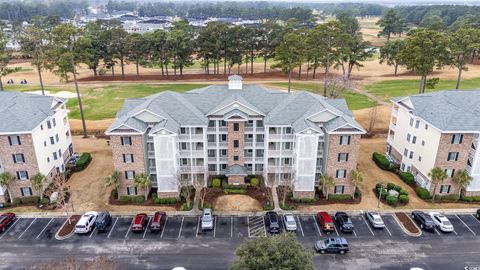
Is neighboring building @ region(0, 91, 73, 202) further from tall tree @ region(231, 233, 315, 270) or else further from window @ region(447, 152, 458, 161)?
window @ region(447, 152, 458, 161)

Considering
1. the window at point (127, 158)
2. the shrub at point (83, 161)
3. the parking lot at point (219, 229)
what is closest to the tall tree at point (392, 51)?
the parking lot at point (219, 229)

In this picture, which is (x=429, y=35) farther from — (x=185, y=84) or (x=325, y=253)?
(x=185, y=84)

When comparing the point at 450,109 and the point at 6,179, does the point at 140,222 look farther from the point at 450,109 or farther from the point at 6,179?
the point at 450,109

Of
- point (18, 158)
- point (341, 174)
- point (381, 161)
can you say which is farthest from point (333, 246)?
point (18, 158)

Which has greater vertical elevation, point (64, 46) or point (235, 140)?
point (64, 46)

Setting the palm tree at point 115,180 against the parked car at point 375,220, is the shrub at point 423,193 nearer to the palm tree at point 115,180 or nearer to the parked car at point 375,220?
the parked car at point 375,220

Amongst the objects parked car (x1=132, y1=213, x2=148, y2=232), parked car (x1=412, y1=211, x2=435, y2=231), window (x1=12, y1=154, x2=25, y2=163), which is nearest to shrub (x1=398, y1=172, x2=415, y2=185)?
parked car (x1=412, y1=211, x2=435, y2=231)
